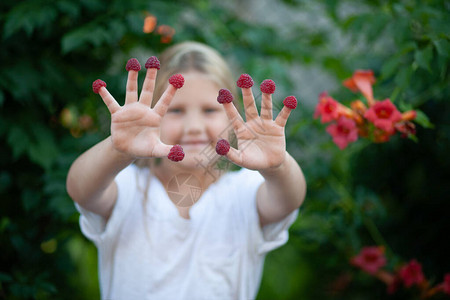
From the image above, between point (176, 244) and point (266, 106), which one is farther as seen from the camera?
point (176, 244)

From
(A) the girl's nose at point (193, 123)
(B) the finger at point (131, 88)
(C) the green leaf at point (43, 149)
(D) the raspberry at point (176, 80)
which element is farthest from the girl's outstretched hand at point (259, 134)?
(C) the green leaf at point (43, 149)

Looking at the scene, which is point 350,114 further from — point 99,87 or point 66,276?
point 66,276

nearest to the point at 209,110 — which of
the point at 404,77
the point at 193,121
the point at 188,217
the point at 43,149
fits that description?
the point at 193,121

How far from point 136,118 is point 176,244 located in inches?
21.6

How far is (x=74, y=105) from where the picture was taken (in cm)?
195

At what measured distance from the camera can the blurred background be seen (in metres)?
1.51

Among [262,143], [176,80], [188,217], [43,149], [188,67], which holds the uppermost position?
[176,80]

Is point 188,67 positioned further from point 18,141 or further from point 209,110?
point 18,141

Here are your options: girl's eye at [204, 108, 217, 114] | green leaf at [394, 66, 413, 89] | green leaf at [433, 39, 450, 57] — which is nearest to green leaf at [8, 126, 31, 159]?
girl's eye at [204, 108, 217, 114]

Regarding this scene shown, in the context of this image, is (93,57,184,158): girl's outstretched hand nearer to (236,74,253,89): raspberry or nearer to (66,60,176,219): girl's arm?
(66,60,176,219): girl's arm

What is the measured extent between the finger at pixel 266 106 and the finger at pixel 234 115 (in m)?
0.06

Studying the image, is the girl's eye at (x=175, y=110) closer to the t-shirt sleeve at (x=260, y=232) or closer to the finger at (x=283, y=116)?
the t-shirt sleeve at (x=260, y=232)

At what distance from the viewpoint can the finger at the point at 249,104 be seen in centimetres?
89

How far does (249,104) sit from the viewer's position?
0.90m
